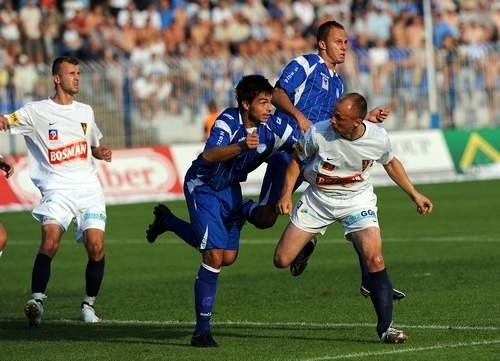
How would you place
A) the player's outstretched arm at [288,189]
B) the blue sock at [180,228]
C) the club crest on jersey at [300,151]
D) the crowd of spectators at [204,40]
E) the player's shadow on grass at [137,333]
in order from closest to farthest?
the player's outstretched arm at [288,189] → the club crest on jersey at [300,151] → the player's shadow on grass at [137,333] → the blue sock at [180,228] → the crowd of spectators at [204,40]

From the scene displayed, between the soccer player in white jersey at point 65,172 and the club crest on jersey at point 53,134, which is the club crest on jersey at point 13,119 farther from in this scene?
the club crest on jersey at point 53,134

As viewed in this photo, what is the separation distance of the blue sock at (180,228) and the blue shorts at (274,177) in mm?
690

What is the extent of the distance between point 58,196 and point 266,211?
8.20ft

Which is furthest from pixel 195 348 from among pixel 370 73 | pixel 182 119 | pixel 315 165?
pixel 370 73

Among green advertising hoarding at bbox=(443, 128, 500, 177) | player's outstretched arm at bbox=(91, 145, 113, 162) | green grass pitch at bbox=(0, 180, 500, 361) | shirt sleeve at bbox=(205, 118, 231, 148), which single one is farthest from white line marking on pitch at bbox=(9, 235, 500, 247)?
green advertising hoarding at bbox=(443, 128, 500, 177)

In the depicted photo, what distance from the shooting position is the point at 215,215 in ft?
38.9

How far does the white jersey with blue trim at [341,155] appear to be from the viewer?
11375 millimetres

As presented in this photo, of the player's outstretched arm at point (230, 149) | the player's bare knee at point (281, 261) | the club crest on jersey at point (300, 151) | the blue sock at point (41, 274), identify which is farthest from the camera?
the blue sock at point (41, 274)

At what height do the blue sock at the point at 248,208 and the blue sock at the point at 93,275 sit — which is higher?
the blue sock at the point at 248,208

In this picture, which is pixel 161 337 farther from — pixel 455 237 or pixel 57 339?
pixel 455 237

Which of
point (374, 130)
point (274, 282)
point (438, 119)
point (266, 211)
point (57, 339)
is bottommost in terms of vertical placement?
point (438, 119)

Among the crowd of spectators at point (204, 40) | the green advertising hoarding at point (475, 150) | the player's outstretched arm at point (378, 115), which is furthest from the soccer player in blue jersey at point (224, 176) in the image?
the green advertising hoarding at point (475, 150)

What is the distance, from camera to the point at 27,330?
43.1 feet

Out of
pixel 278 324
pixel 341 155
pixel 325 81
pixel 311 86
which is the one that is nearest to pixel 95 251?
pixel 278 324
